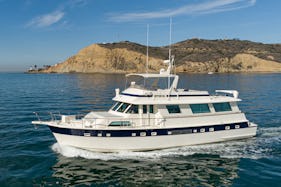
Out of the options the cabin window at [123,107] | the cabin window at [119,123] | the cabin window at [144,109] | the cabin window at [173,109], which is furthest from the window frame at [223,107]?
the cabin window at [119,123]

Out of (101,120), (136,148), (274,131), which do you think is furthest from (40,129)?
(274,131)

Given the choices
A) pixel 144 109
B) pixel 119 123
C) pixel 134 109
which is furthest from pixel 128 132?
pixel 144 109

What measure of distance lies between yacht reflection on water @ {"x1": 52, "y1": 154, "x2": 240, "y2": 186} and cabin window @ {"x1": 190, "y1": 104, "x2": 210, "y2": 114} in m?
3.11

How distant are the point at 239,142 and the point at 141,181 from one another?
29.7 ft

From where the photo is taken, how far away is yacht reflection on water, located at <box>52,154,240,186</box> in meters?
13.3

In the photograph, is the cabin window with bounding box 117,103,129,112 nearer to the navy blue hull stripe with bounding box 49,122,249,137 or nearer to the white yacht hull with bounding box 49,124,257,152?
the navy blue hull stripe with bounding box 49,122,249,137

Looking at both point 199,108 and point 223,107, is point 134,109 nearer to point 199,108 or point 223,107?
point 199,108

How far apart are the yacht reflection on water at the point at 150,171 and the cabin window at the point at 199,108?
10.2 ft

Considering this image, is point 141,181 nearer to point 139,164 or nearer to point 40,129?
point 139,164

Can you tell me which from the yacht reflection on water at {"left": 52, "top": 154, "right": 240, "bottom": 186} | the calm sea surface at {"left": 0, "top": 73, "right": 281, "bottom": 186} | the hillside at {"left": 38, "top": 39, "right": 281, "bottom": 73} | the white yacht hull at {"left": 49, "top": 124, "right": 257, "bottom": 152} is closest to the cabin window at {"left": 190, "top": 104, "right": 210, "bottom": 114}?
the white yacht hull at {"left": 49, "top": 124, "right": 257, "bottom": 152}

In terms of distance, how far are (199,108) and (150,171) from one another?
19.8 feet

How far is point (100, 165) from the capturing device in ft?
48.9

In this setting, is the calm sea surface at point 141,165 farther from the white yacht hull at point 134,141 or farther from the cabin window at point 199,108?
the cabin window at point 199,108

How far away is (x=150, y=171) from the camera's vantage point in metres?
14.4
